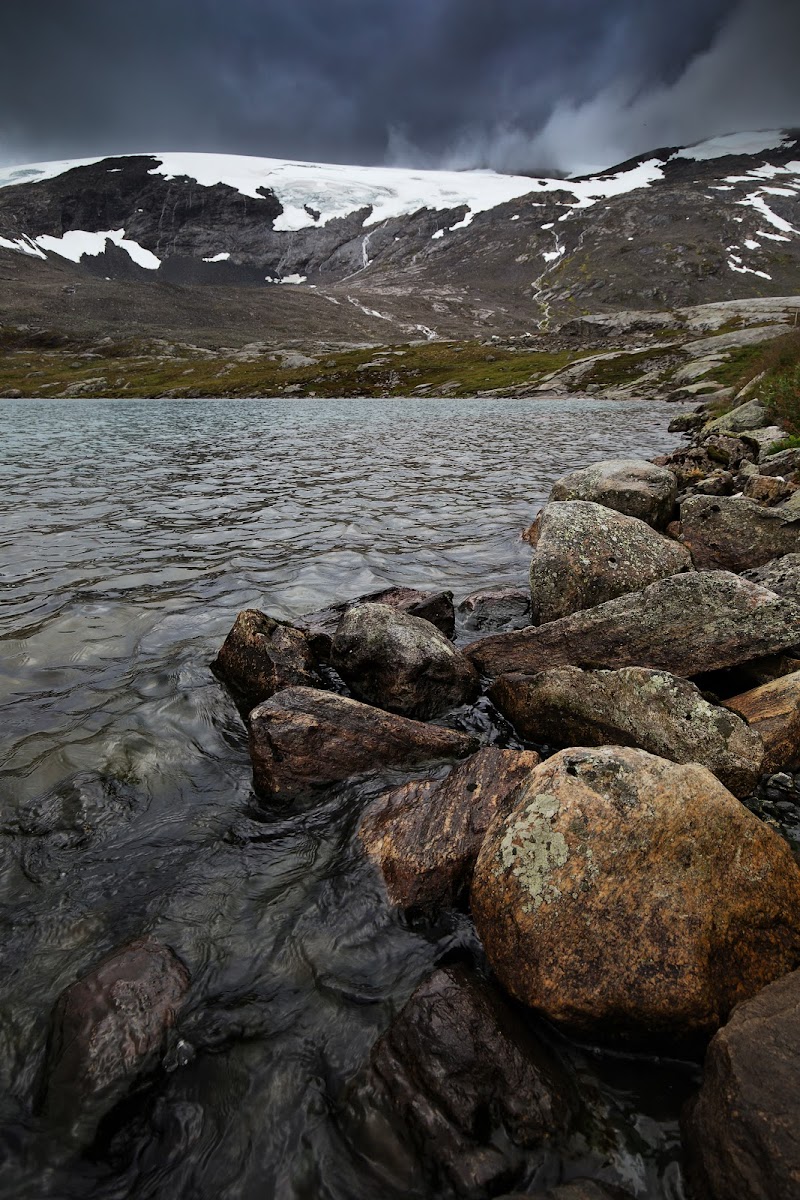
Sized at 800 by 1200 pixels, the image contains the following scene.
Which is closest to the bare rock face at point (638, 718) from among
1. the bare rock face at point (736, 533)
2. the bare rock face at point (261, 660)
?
the bare rock face at point (261, 660)

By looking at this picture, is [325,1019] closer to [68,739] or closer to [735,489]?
[68,739]

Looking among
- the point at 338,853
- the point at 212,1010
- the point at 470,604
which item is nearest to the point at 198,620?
the point at 470,604

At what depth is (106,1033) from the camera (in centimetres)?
421

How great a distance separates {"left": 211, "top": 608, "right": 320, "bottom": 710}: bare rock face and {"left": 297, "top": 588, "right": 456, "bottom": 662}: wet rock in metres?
0.40

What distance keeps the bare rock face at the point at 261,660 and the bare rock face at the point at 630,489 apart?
32.0 ft

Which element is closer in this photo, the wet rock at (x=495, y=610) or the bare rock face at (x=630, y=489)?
the wet rock at (x=495, y=610)

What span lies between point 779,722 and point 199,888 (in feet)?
21.8

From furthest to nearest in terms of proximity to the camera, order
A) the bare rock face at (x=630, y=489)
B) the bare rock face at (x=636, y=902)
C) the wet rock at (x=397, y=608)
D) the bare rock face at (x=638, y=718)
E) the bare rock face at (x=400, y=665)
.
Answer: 1. the bare rock face at (x=630, y=489)
2. the wet rock at (x=397, y=608)
3. the bare rock face at (x=400, y=665)
4. the bare rock face at (x=638, y=718)
5. the bare rock face at (x=636, y=902)

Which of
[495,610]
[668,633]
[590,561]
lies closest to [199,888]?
[668,633]

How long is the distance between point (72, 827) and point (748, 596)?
927cm

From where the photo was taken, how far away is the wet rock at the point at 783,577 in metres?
9.71

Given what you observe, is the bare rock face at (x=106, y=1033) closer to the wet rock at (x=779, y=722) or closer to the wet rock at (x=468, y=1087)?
the wet rock at (x=468, y=1087)

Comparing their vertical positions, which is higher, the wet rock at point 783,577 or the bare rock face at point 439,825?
the wet rock at point 783,577

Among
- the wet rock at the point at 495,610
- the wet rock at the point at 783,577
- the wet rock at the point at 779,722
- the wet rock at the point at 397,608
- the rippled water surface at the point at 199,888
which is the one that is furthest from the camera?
the wet rock at the point at 495,610
